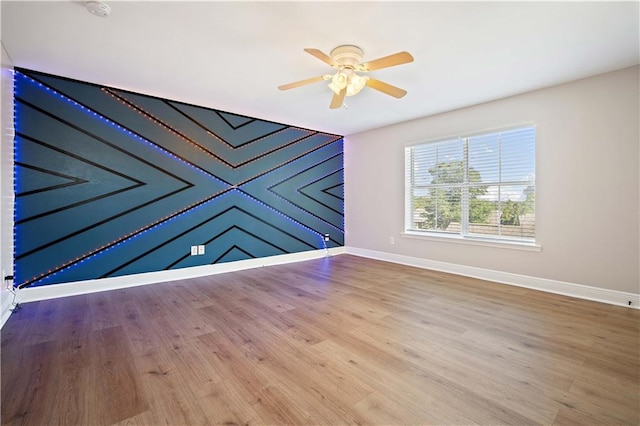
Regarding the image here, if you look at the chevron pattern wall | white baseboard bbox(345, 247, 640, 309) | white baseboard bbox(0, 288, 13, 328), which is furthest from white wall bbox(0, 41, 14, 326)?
white baseboard bbox(345, 247, 640, 309)

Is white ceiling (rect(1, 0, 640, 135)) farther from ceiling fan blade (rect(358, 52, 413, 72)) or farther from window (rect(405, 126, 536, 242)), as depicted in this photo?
window (rect(405, 126, 536, 242))

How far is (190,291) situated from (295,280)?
1.32 m

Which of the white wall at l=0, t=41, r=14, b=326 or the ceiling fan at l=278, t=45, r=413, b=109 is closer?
the ceiling fan at l=278, t=45, r=413, b=109

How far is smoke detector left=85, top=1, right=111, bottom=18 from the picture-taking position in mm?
1964

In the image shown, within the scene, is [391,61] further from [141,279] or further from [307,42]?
[141,279]

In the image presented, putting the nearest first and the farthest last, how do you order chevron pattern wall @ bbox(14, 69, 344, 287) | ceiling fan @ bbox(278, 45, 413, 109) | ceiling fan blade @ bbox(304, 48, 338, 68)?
ceiling fan blade @ bbox(304, 48, 338, 68)
ceiling fan @ bbox(278, 45, 413, 109)
chevron pattern wall @ bbox(14, 69, 344, 287)

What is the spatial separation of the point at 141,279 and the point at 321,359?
2.95m

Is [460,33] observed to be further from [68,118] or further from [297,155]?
[68,118]

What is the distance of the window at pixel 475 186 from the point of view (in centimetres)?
367

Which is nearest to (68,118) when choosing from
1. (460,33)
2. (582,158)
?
(460,33)

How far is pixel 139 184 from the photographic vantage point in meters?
3.72

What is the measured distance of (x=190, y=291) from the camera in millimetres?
3463

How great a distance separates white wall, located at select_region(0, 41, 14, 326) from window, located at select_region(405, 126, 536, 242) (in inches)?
196

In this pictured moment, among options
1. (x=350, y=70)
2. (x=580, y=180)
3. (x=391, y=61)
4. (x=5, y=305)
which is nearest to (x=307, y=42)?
(x=350, y=70)
